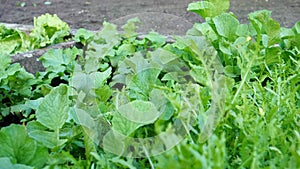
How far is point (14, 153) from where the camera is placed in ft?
2.72

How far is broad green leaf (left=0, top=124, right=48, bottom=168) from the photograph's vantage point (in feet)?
2.70

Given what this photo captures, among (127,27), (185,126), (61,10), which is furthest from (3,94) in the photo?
(61,10)

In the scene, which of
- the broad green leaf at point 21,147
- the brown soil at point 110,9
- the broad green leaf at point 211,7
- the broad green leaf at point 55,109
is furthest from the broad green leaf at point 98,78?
the brown soil at point 110,9

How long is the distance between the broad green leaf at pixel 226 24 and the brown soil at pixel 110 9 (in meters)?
3.42

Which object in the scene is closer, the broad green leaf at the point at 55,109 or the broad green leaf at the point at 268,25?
the broad green leaf at the point at 55,109

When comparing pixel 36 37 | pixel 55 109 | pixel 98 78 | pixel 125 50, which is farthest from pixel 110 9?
pixel 55 109

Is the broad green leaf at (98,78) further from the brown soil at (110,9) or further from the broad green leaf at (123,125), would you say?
the brown soil at (110,9)

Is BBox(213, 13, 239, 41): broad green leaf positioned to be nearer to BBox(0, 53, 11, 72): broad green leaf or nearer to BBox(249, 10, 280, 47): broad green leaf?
BBox(249, 10, 280, 47): broad green leaf

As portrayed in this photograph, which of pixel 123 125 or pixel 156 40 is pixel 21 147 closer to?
pixel 123 125

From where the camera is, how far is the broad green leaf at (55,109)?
2.96ft

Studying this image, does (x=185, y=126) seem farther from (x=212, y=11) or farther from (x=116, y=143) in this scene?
(x=212, y=11)

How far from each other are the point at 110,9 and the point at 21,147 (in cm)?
474

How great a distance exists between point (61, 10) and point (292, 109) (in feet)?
15.8

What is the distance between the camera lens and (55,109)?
0.91 meters
